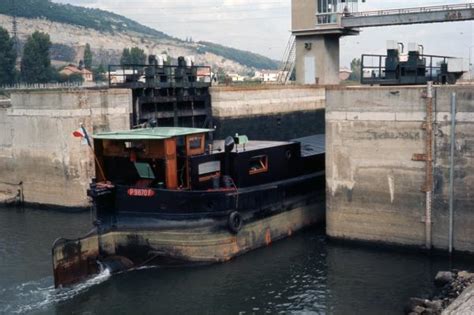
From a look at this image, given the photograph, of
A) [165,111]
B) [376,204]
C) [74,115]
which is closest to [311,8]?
[165,111]

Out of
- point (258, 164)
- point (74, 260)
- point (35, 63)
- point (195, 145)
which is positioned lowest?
point (74, 260)

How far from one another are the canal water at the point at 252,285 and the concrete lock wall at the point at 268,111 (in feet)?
44.9

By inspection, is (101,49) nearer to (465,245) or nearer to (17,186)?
(17,186)

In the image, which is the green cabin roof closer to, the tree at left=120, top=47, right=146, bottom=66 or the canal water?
the canal water

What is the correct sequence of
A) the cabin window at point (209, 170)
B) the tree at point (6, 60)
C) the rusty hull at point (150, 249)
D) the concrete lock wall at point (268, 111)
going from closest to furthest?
1. the rusty hull at point (150, 249)
2. the cabin window at point (209, 170)
3. the concrete lock wall at point (268, 111)
4. the tree at point (6, 60)

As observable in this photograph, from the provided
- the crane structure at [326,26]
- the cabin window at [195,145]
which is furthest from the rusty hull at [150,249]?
the crane structure at [326,26]

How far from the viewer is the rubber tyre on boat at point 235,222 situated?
20.4 metres

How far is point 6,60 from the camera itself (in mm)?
72875

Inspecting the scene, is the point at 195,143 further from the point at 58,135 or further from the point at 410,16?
the point at 410,16

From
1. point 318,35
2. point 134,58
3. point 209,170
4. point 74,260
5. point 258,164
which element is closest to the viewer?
point 74,260

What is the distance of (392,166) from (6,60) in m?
63.3

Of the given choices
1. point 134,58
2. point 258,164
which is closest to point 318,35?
point 258,164

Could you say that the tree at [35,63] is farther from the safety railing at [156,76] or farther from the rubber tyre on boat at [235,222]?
the rubber tyre on boat at [235,222]

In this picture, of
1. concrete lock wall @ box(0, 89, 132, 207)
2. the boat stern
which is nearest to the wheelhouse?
the boat stern
